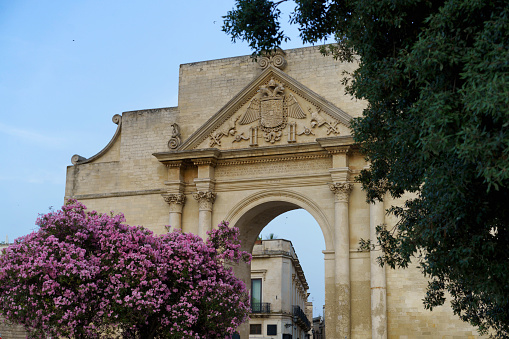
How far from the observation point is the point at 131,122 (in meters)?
21.8

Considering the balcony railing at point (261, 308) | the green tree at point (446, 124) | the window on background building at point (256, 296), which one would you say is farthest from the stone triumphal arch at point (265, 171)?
the window on background building at point (256, 296)

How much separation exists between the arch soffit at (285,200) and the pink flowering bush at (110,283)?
500 centimetres

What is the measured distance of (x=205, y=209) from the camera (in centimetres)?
1964

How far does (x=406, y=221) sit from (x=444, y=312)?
8317mm

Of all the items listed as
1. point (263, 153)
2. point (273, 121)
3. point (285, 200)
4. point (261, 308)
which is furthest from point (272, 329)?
point (273, 121)

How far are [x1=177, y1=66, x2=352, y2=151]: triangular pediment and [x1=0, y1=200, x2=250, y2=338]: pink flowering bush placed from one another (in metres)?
5.95

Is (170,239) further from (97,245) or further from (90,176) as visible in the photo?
(90,176)

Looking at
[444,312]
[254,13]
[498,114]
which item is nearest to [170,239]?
[254,13]

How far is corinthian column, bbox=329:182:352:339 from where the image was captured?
56.9 feet

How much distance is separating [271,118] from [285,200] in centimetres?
257

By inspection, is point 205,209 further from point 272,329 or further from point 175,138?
point 272,329

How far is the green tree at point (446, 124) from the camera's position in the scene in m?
7.10

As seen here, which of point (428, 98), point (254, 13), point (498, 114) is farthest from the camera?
point (254, 13)

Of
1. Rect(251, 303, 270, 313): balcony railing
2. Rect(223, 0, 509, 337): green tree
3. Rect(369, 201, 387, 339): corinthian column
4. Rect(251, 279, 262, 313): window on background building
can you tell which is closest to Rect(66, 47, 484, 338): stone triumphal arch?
Rect(369, 201, 387, 339): corinthian column
